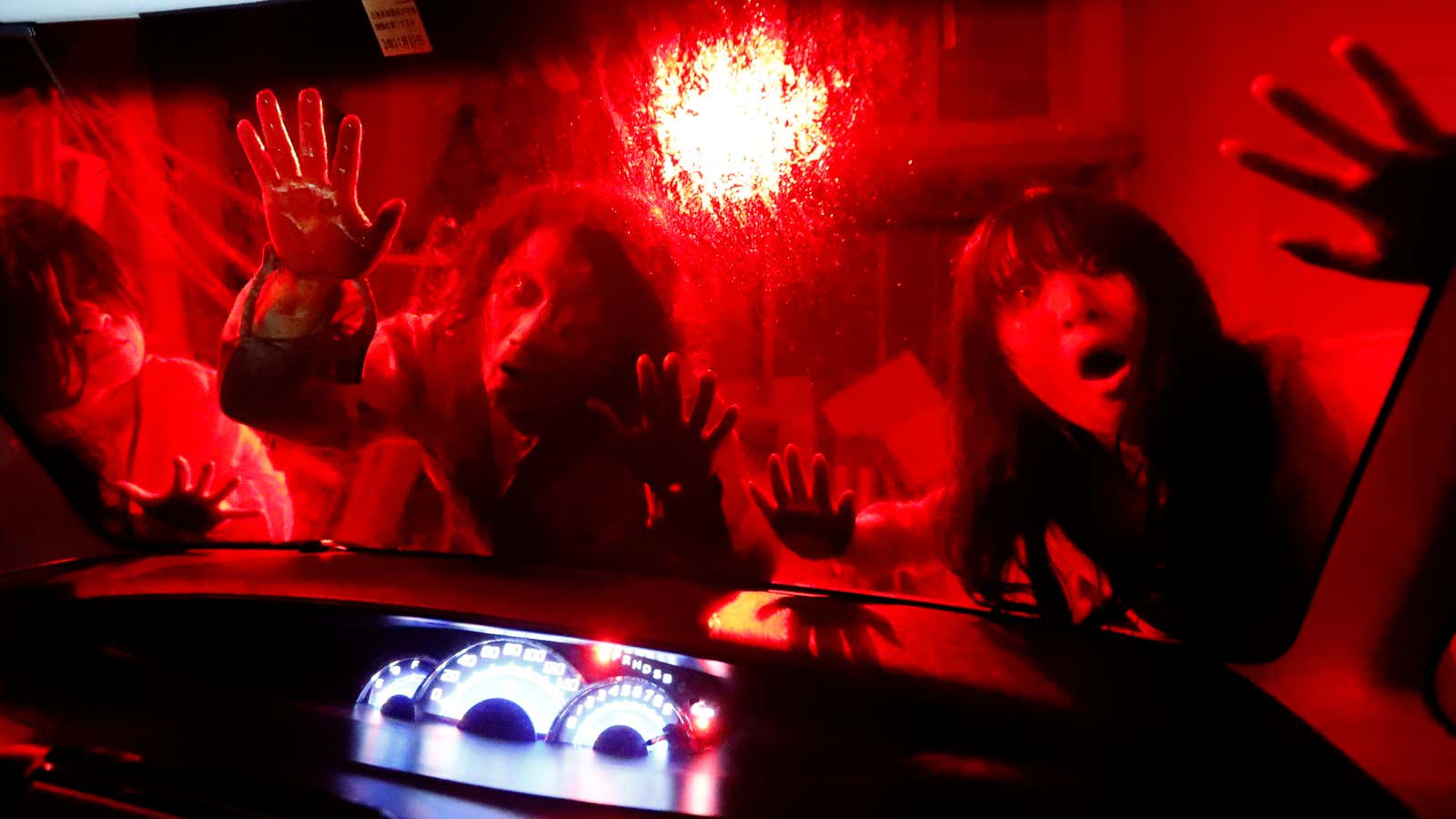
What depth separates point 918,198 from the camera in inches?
52.0

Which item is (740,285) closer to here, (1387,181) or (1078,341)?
(1078,341)

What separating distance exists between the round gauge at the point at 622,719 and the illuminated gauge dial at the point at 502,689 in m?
0.04

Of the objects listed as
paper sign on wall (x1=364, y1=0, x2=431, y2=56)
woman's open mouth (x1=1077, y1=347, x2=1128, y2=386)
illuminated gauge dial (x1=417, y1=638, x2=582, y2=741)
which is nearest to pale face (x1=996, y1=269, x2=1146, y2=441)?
woman's open mouth (x1=1077, y1=347, x2=1128, y2=386)

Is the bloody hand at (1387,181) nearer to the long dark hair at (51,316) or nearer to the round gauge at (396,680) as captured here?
the round gauge at (396,680)

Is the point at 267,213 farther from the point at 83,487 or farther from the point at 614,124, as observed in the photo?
the point at 83,487

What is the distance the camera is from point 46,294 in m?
1.87

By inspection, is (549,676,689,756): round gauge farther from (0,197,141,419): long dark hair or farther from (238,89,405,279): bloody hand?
(0,197,141,419): long dark hair

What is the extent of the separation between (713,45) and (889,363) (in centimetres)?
55

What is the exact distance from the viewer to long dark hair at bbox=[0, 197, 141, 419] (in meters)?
1.81

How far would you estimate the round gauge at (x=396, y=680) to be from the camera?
1.56m

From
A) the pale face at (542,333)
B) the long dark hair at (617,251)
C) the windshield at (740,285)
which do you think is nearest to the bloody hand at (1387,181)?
the windshield at (740,285)

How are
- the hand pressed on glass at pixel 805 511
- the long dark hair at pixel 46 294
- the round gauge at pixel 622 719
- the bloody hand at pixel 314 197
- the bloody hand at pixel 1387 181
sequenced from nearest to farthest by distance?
the bloody hand at pixel 1387 181 → the round gauge at pixel 622 719 → the hand pressed on glass at pixel 805 511 → the bloody hand at pixel 314 197 → the long dark hair at pixel 46 294

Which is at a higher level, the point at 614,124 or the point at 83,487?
the point at 614,124

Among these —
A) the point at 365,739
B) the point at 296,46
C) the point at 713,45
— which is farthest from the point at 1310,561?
the point at 296,46
